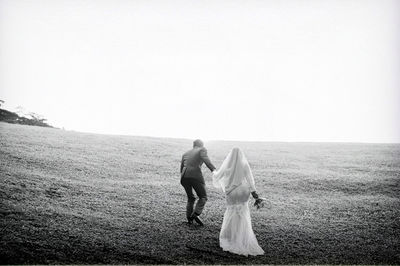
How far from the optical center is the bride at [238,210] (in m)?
9.76

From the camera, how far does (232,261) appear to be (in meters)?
9.13

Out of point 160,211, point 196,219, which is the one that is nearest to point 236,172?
point 196,219

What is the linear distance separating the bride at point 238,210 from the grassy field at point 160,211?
1.08ft

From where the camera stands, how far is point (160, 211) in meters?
13.6

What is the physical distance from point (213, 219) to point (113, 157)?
14.6 metres

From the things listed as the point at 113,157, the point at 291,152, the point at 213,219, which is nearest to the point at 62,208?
the point at 213,219

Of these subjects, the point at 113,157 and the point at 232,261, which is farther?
the point at 113,157

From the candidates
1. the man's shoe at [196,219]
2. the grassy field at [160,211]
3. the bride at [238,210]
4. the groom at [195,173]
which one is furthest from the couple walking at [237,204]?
the man's shoe at [196,219]

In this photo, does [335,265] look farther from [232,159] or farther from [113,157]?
[113,157]

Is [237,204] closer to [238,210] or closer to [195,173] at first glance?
[238,210]

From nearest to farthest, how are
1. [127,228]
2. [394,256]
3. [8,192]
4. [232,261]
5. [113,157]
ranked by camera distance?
[232,261] < [394,256] < [127,228] < [8,192] < [113,157]

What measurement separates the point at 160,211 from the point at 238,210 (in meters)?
4.59

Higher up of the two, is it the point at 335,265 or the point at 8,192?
the point at 8,192

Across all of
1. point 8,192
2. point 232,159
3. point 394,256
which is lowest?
point 394,256
